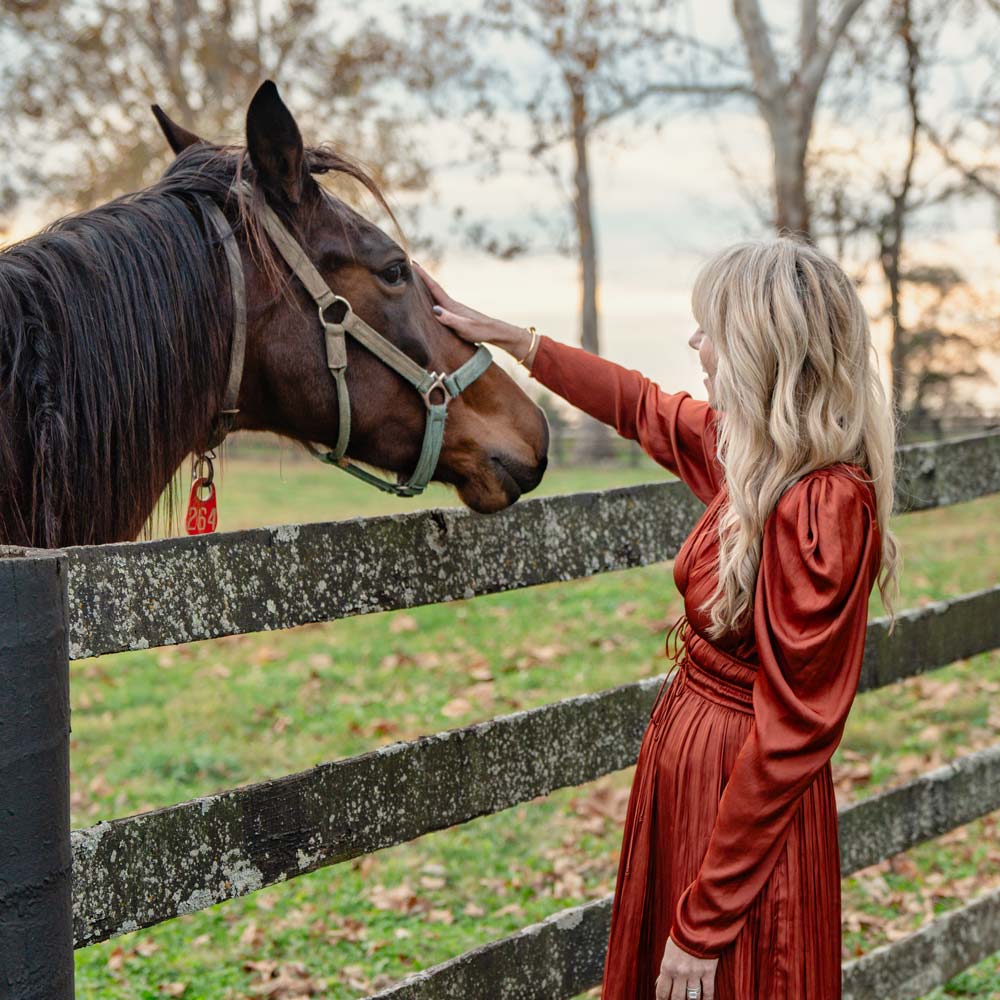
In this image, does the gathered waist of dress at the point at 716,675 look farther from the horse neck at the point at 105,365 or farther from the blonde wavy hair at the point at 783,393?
the horse neck at the point at 105,365

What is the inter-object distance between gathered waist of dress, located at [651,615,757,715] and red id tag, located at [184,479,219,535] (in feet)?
3.77

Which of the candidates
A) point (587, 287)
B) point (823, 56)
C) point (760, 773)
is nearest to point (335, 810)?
point (760, 773)

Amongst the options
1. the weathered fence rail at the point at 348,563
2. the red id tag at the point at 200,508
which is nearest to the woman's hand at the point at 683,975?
the weathered fence rail at the point at 348,563

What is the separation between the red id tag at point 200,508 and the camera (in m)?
2.55

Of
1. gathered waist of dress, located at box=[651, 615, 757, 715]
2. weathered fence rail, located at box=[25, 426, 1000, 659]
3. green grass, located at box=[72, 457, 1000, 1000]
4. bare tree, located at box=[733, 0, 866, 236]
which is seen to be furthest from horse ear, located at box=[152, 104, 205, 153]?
bare tree, located at box=[733, 0, 866, 236]

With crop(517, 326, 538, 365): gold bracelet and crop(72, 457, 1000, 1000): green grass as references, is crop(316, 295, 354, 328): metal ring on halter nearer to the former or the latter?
crop(517, 326, 538, 365): gold bracelet

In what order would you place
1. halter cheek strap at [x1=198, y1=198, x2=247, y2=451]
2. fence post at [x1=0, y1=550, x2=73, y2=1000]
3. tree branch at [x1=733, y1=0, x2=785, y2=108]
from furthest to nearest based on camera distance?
tree branch at [x1=733, y1=0, x2=785, y2=108], halter cheek strap at [x1=198, y1=198, x2=247, y2=451], fence post at [x1=0, y1=550, x2=73, y2=1000]

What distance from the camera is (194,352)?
8.10 ft

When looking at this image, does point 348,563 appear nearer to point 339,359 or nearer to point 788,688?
point 339,359

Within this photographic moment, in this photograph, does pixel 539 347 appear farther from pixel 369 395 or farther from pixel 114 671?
pixel 114 671

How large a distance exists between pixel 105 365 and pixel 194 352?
0.22m

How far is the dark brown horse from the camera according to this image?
2236mm

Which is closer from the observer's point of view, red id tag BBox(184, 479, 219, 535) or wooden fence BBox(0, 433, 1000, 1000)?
wooden fence BBox(0, 433, 1000, 1000)

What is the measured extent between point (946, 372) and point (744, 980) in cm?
3172
